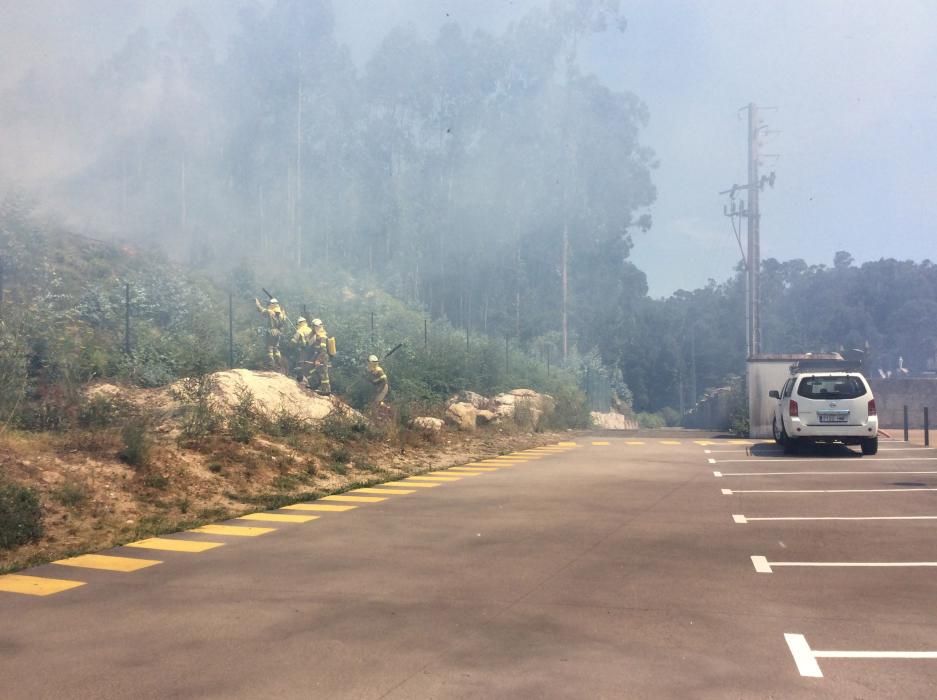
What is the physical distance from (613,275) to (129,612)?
54.6 m

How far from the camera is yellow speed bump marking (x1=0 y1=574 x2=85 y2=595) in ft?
21.4

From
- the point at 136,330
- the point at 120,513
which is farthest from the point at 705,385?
the point at 120,513

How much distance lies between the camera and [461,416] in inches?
933

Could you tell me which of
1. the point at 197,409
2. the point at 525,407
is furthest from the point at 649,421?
the point at 197,409

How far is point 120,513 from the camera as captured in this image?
9680 millimetres

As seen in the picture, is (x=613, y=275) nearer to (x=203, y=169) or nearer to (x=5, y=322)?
(x=203, y=169)

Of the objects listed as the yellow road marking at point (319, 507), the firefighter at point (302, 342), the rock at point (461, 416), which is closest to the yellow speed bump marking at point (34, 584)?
the yellow road marking at point (319, 507)

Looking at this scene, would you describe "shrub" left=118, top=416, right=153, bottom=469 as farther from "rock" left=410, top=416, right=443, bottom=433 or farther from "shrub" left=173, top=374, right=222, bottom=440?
"rock" left=410, top=416, right=443, bottom=433

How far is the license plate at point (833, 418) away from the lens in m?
16.6

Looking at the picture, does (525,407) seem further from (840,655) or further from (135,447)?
(840,655)

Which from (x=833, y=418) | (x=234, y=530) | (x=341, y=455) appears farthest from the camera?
(x=833, y=418)

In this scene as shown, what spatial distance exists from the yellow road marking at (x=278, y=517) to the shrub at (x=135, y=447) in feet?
5.90

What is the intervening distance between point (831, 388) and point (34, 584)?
14.6 m

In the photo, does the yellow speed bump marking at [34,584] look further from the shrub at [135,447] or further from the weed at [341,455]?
the weed at [341,455]
